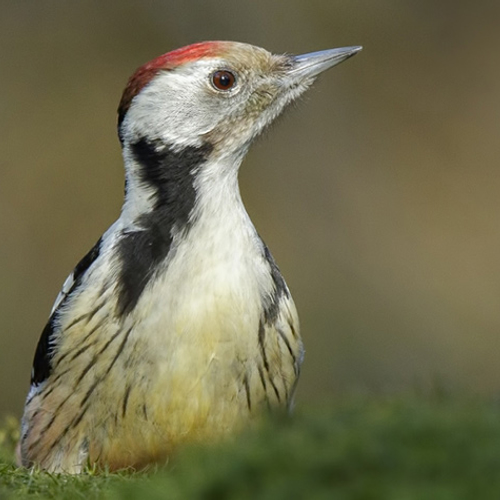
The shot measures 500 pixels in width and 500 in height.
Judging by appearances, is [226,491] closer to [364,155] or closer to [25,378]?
[25,378]

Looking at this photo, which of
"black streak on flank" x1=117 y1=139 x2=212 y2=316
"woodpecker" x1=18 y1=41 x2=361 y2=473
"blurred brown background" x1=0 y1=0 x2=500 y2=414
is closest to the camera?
"woodpecker" x1=18 y1=41 x2=361 y2=473

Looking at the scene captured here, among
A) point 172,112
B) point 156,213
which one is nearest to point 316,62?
point 172,112

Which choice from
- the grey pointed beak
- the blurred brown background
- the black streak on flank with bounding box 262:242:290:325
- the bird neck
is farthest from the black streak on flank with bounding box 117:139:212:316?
the blurred brown background

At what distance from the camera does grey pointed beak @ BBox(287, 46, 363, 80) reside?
14.6 feet

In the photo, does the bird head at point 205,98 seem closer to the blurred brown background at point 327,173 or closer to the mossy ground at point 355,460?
the mossy ground at point 355,460

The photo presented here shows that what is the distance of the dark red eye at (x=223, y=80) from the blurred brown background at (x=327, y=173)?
5.76 m

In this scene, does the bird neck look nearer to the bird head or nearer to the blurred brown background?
the bird head

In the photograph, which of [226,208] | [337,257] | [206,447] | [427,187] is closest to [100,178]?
[337,257]

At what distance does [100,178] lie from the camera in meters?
10.9

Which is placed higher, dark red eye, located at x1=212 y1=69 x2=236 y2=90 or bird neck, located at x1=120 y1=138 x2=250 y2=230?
dark red eye, located at x1=212 y1=69 x2=236 y2=90

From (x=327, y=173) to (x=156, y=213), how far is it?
22.7 ft

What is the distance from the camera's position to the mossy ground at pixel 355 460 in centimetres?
169

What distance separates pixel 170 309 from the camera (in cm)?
368

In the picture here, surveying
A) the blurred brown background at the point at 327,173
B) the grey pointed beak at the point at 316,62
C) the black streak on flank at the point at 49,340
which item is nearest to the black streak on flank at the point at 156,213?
the black streak on flank at the point at 49,340
